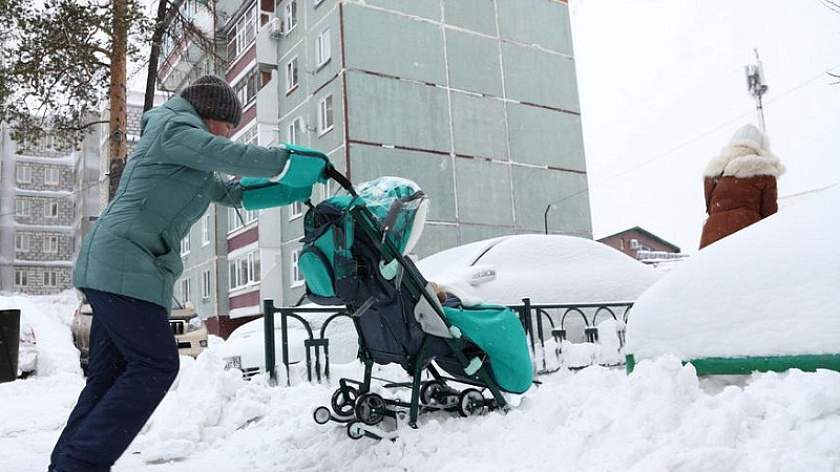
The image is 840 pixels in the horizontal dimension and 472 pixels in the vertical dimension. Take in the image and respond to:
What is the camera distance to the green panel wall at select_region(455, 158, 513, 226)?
24.2 metres

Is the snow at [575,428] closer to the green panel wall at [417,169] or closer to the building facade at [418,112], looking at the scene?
the building facade at [418,112]

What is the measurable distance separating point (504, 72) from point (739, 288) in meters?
24.2

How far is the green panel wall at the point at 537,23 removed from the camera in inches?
1064

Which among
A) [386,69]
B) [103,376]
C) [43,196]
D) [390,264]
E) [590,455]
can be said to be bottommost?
[590,455]

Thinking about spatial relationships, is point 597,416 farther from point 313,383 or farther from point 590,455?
point 313,383

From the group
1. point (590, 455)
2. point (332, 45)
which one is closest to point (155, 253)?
point (590, 455)

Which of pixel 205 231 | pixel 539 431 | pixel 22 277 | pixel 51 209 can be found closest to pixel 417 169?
pixel 205 231

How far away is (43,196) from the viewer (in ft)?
206

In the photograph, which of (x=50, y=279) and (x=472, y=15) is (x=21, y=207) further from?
(x=472, y=15)

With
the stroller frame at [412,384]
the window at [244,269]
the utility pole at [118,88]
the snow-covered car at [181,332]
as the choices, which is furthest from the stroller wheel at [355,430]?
the window at [244,269]

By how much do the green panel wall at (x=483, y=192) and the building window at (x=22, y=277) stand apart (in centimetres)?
5199

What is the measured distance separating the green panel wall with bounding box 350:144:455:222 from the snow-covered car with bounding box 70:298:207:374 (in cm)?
1046

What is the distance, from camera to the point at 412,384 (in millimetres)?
3908

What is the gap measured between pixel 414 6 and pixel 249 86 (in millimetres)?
8019
